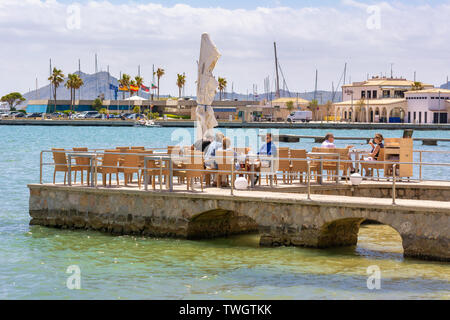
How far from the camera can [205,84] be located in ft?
63.9

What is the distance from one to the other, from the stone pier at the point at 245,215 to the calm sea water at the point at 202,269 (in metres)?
0.30

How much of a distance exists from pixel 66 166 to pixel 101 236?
2.50 m

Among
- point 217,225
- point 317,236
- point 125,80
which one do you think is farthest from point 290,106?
point 317,236

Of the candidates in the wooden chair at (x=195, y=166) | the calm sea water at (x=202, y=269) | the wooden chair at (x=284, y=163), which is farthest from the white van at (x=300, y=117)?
the wooden chair at (x=195, y=166)

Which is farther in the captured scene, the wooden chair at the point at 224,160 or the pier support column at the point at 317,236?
the wooden chair at the point at 224,160

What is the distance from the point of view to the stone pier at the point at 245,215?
14750mm

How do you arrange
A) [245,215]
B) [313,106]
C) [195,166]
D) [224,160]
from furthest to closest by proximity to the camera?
[313,106], [224,160], [195,166], [245,215]

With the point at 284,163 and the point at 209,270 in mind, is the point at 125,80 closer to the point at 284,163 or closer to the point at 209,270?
the point at 284,163

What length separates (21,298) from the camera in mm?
13336

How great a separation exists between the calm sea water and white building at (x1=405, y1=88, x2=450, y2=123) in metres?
118

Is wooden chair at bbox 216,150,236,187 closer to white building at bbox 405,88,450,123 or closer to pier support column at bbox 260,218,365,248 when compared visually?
pier support column at bbox 260,218,365,248

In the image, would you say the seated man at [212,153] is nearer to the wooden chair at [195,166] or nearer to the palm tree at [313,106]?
the wooden chair at [195,166]

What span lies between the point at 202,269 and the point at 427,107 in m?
123
